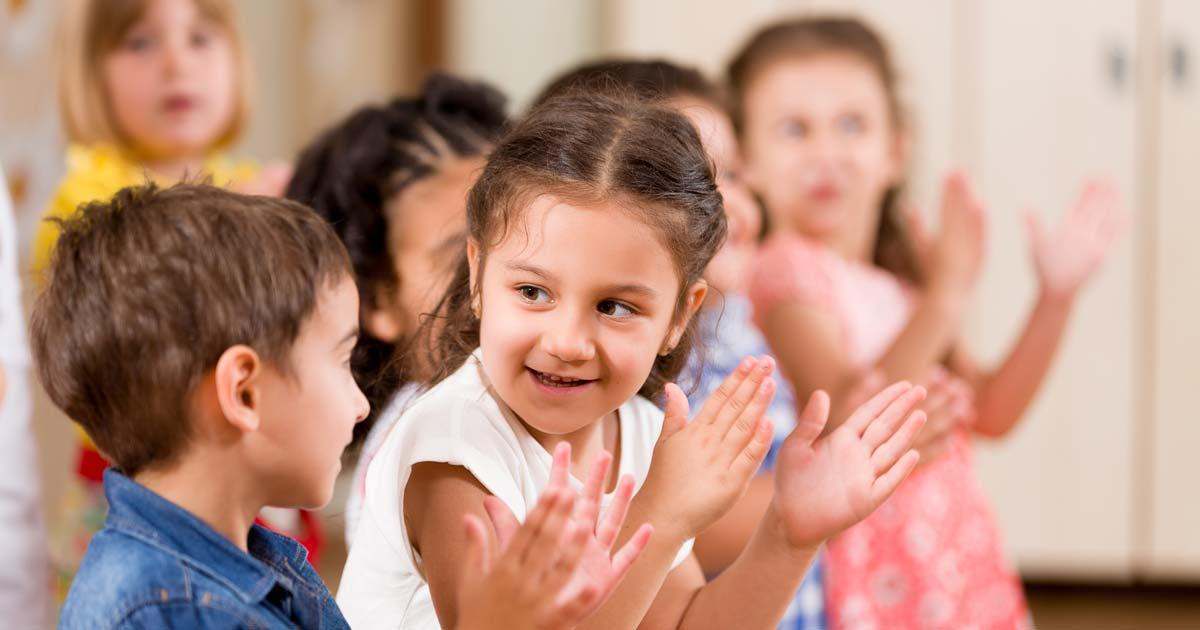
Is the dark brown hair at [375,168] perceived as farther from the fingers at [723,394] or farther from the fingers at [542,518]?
the fingers at [542,518]

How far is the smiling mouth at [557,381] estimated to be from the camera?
3.21 feet

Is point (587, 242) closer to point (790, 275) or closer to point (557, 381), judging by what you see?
point (557, 381)

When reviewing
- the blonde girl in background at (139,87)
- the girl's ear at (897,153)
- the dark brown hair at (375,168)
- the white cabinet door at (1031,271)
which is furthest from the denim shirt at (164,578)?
the white cabinet door at (1031,271)

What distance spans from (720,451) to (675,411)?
1.7 inches

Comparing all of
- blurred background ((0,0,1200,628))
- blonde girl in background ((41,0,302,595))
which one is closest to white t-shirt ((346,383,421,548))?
blonde girl in background ((41,0,302,595))

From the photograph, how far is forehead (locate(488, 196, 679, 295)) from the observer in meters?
0.95

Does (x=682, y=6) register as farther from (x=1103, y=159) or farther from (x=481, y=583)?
(x=481, y=583)

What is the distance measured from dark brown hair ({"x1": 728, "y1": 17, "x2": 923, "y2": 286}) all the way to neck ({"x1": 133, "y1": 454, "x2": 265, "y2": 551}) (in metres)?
1.29

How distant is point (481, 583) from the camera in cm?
82

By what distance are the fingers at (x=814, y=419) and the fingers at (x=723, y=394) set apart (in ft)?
0.36

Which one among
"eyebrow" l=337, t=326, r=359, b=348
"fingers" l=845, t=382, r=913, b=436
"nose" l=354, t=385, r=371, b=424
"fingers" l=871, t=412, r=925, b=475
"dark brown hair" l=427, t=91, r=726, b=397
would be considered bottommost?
"fingers" l=871, t=412, r=925, b=475

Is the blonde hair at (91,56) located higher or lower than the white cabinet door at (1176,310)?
higher

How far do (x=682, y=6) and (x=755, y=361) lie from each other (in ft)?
7.59

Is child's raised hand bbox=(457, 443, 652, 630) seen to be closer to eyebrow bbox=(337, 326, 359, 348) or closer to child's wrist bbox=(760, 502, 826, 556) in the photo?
eyebrow bbox=(337, 326, 359, 348)
